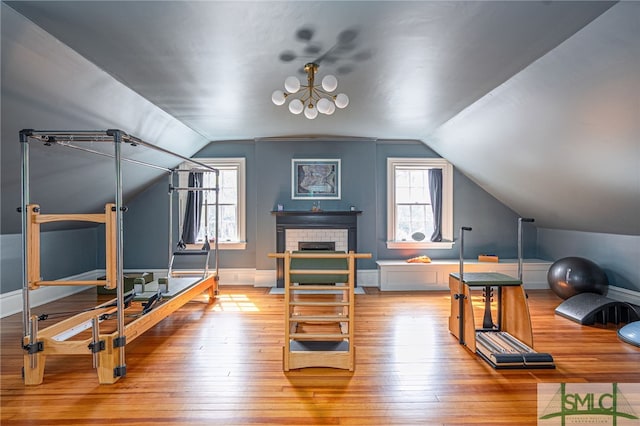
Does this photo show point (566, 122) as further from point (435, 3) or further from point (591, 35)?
point (435, 3)

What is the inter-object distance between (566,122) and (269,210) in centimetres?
446

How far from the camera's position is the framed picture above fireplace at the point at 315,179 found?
620cm

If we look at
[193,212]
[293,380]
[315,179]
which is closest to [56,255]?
[193,212]

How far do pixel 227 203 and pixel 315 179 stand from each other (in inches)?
67.4

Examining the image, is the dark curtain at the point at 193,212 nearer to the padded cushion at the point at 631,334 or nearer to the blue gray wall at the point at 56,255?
the blue gray wall at the point at 56,255

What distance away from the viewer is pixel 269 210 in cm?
619

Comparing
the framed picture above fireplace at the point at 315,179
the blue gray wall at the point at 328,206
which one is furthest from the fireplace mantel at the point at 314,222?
the framed picture above fireplace at the point at 315,179

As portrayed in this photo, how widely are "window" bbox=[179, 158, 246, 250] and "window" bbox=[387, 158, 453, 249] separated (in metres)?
2.73

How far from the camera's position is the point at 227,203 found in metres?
6.39

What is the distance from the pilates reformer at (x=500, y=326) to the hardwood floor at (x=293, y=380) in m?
0.09

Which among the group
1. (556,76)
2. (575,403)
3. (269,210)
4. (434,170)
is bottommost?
(575,403)

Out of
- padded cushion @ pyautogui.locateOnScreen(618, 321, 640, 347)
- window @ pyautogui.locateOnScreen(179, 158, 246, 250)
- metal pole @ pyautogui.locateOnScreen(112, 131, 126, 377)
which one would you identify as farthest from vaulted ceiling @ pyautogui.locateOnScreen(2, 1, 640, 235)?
window @ pyautogui.locateOnScreen(179, 158, 246, 250)

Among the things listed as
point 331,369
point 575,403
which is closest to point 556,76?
point 575,403

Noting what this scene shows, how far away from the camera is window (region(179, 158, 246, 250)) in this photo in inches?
247
